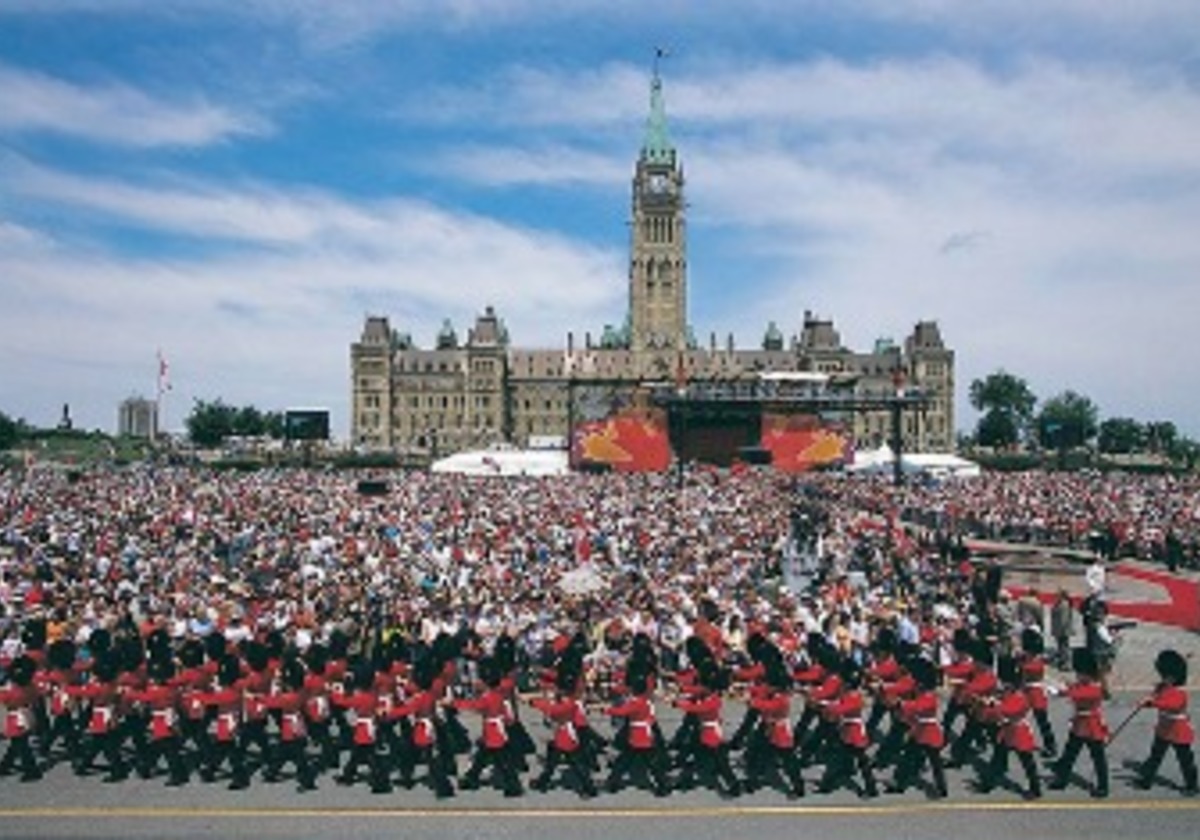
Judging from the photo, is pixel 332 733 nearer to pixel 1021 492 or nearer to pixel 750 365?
pixel 1021 492

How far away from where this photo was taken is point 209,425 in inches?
5674

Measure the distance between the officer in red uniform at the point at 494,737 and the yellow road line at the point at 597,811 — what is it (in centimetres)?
54

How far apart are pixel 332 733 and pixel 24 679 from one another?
3843 mm

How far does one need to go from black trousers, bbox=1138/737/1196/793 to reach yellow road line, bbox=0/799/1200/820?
0.89ft

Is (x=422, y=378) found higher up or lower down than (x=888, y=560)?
higher up

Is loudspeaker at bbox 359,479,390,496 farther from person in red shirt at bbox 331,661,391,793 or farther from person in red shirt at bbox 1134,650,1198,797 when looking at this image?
person in red shirt at bbox 1134,650,1198,797

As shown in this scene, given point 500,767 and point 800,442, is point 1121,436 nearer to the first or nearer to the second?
point 800,442

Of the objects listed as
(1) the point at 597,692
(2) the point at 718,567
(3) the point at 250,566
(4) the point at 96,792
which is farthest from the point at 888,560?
(4) the point at 96,792

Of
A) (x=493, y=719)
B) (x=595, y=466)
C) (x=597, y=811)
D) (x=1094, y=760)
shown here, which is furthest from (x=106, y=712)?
(x=595, y=466)

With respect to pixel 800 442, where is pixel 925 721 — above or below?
below

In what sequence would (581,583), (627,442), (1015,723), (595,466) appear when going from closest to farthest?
1. (1015,723)
2. (581,583)
3. (595,466)
4. (627,442)

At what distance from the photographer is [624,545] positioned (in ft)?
96.2

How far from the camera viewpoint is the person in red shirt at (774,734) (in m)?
13.0

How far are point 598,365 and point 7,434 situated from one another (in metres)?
76.7
